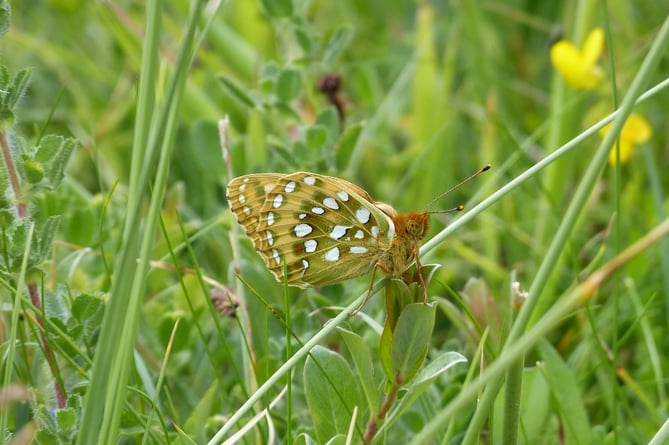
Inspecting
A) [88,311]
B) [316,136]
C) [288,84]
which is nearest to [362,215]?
[316,136]

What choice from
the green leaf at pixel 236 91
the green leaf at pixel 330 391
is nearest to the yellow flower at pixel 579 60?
the green leaf at pixel 236 91

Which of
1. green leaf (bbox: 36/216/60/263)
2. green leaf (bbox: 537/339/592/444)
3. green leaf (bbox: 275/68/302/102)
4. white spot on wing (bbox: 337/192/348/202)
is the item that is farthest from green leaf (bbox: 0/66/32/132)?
green leaf (bbox: 537/339/592/444)

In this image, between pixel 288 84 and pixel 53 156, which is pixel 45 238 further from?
pixel 288 84

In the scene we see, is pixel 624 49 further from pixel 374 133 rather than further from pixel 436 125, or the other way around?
pixel 374 133

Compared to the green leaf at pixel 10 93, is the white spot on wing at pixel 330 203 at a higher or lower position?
lower

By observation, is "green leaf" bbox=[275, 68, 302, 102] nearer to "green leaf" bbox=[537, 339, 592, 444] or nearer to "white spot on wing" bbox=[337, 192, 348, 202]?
"white spot on wing" bbox=[337, 192, 348, 202]

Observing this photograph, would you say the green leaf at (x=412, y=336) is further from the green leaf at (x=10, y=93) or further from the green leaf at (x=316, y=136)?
the green leaf at (x=316, y=136)

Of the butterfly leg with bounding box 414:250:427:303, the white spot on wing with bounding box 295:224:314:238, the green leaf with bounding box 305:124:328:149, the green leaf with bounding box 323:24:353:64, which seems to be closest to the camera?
the butterfly leg with bounding box 414:250:427:303
